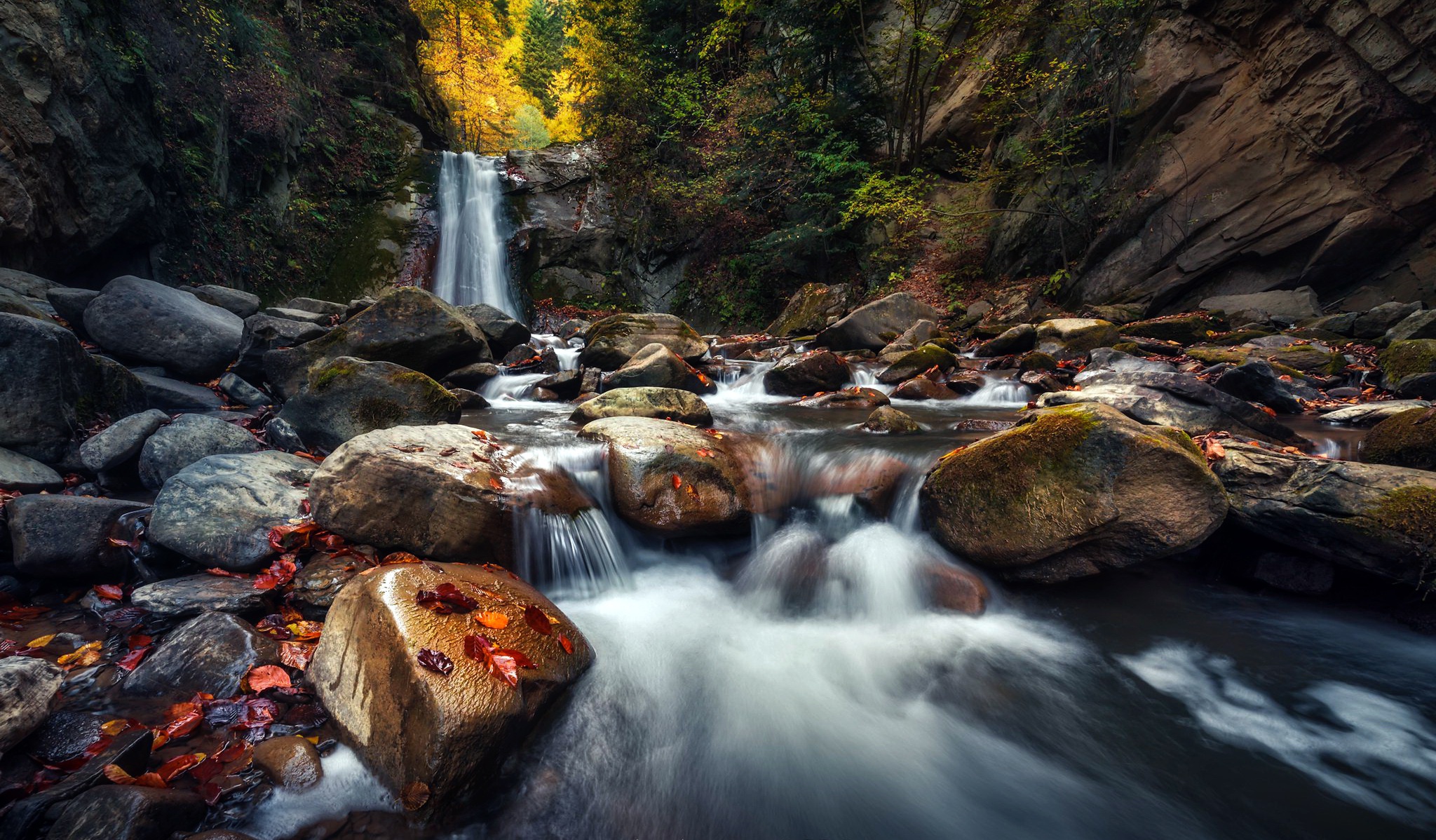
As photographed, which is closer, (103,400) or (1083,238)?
(103,400)

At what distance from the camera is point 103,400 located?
4.91 m

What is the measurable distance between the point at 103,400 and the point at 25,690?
421 centimetres

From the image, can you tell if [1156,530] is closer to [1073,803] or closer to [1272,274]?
[1073,803]

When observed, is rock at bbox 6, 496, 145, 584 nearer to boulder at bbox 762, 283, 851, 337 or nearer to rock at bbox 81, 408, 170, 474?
rock at bbox 81, 408, 170, 474

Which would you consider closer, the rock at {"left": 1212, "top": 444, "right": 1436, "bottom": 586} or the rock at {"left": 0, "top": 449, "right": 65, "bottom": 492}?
the rock at {"left": 1212, "top": 444, "right": 1436, "bottom": 586}

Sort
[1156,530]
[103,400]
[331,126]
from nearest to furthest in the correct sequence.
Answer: [1156,530] < [103,400] < [331,126]

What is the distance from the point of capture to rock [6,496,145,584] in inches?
125

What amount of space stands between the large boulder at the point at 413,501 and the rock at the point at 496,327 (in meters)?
7.20

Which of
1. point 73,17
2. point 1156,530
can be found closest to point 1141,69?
point 1156,530

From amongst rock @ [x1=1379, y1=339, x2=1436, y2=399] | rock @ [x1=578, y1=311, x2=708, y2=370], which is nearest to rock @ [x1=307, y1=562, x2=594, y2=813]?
rock @ [x1=578, y1=311, x2=708, y2=370]

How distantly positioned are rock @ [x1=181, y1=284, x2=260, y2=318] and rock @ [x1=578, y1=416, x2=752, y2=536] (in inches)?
334

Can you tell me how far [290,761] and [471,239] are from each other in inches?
734

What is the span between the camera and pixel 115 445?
4285 millimetres

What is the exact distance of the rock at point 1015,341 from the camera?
1020 centimetres
